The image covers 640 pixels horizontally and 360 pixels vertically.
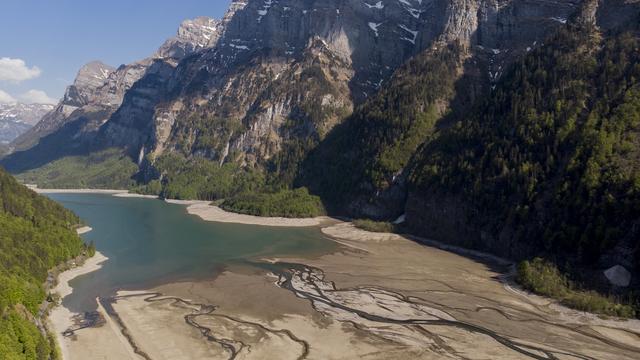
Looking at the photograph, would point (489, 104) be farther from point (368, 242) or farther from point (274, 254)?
point (274, 254)

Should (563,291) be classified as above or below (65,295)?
above

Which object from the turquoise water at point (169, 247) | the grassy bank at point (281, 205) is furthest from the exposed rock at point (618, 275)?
the grassy bank at point (281, 205)

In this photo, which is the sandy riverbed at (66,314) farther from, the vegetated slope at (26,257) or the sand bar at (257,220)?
the sand bar at (257,220)

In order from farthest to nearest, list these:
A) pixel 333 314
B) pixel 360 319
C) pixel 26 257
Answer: pixel 26 257, pixel 333 314, pixel 360 319

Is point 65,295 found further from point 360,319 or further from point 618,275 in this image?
point 618,275

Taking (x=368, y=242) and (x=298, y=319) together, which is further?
(x=368, y=242)

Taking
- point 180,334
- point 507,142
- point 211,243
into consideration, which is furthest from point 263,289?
point 507,142

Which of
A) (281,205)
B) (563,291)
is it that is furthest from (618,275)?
(281,205)

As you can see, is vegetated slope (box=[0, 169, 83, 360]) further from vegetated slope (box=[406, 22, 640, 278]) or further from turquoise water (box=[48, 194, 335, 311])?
vegetated slope (box=[406, 22, 640, 278])
